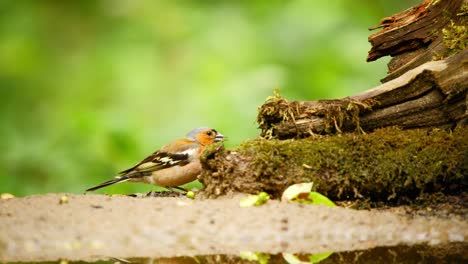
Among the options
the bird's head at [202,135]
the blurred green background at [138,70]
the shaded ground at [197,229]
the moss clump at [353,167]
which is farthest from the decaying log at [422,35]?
the blurred green background at [138,70]

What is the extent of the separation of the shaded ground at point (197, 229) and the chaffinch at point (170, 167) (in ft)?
5.22

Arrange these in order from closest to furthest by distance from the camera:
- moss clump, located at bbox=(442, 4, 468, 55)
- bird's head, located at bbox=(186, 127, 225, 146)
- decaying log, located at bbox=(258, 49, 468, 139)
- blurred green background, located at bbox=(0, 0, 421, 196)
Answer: decaying log, located at bbox=(258, 49, 468, 139) → moss clump, located at bbox=(442, 4, 468, 55) → bird's head, located at bbox=(186, 127, 225, 146) → blurred green background, located at bbox=(0, 0, 421, 196)

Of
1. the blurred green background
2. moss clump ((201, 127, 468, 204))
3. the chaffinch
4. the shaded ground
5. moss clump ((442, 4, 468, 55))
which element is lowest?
the shaded ground

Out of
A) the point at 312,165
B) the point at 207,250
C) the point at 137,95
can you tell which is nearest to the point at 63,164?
the point at 137,95

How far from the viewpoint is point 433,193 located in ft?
19.1

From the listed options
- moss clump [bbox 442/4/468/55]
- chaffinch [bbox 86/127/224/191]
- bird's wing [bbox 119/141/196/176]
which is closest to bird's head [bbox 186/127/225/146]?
chaffinch [bbox 86/127/224/191]

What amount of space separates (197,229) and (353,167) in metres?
1.45

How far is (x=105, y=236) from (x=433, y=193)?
8.24 feet

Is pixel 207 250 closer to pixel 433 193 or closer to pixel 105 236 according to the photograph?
pixel 105 236

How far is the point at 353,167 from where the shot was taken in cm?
582

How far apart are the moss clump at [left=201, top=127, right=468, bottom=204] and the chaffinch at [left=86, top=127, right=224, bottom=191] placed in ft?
3.87

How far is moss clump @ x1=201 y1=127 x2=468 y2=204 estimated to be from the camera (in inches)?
227

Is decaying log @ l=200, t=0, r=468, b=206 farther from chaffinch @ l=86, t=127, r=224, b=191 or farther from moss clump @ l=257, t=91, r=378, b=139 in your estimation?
chaffinch @ l=86, t=127, r=224, b=191

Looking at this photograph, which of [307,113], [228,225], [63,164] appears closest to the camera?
[228,225]
